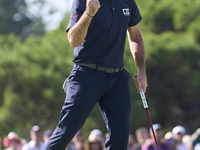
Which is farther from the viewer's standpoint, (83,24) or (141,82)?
(141,82)

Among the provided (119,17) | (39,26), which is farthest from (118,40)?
(39,26)

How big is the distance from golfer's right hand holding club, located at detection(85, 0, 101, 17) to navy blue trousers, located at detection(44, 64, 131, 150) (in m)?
0.54

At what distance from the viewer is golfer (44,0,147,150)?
3523mm

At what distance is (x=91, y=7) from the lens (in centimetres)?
330

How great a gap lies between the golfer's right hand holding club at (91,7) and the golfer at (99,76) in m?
0.08

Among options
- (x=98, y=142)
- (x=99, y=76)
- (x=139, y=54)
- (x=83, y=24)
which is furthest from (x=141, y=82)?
(x=98, y=142)

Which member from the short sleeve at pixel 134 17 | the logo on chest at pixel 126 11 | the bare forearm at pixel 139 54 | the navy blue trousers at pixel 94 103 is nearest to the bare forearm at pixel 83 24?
the navy blue trousers at pixel 94 103

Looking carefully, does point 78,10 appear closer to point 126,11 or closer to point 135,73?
point 126,11

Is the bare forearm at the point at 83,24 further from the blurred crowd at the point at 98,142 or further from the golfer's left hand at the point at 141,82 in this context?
the blurred crowd at the point at 98,142

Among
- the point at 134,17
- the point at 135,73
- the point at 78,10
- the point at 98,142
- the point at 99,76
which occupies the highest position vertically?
the point at 78,10

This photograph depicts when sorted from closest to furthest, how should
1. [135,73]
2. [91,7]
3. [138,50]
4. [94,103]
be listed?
[91,7]
[94,103]
[138,50]
[135,73]

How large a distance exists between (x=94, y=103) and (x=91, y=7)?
0.85 m

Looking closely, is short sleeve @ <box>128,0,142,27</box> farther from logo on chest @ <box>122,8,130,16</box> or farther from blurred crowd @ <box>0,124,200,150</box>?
blurred crowd @ <box>0,124,200,150</box>

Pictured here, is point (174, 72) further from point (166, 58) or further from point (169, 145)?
point (169, 145)
